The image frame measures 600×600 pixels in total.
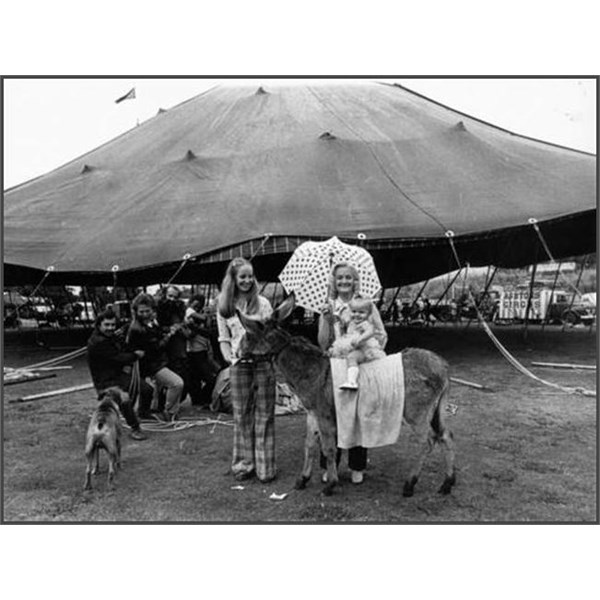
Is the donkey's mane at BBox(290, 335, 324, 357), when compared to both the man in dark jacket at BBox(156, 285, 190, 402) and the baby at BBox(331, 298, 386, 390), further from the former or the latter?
the man in dark jacket at BBox(156, 285, 190, 402)

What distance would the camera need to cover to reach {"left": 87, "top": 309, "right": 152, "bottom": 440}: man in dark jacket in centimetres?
523

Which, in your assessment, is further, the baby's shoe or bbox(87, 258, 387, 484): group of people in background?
bbox(87, 258, 387, 484): group of people in background

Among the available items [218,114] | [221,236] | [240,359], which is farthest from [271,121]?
[240,359]

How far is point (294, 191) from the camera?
9.84 metres

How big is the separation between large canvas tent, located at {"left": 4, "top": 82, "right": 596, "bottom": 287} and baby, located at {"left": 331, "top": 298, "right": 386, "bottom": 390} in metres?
4.53

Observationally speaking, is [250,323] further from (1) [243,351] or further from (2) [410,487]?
(2) [410,487]

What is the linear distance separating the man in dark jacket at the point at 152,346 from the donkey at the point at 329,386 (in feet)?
6.64

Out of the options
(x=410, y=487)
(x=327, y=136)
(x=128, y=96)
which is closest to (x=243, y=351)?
(x=410, y=487)

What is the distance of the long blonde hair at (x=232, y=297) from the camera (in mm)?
4477

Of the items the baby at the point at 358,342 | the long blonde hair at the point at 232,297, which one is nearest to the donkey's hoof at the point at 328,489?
the baby at the point at 358,342

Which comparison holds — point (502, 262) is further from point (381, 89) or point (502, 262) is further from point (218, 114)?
point (218, 114)

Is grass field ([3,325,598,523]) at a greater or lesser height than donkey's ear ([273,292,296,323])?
lesser

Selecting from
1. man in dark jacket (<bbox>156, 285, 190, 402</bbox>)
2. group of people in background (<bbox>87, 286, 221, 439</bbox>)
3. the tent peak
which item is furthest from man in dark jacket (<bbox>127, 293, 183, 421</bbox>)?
the tent peak

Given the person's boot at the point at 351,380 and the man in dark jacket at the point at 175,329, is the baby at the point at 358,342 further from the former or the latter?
the man in dark jacket at the point at 175,329
